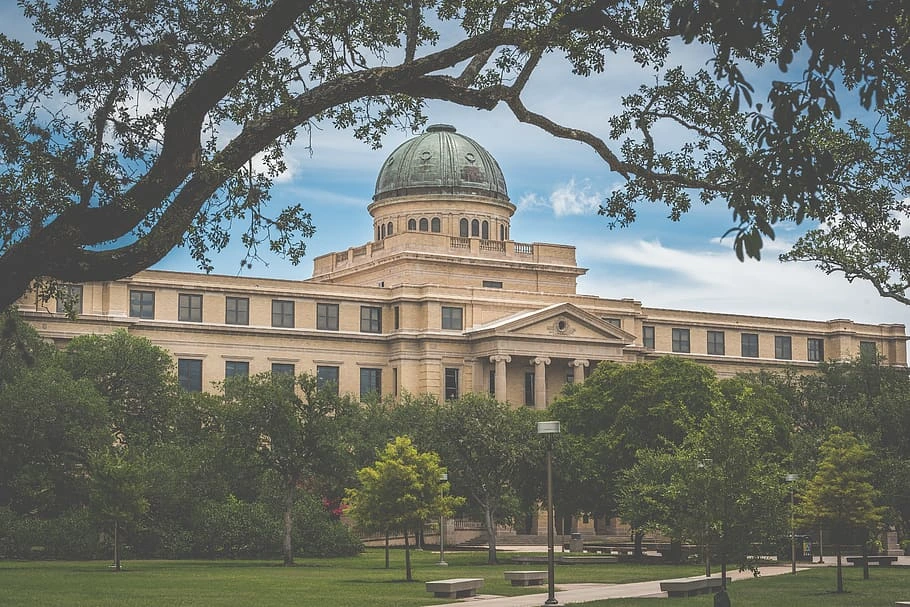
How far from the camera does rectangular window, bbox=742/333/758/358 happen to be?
116m

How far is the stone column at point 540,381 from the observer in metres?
99.3

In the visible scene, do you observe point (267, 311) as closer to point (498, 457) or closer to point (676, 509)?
point (498, 457)

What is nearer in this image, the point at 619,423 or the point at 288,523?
the point at 288,523

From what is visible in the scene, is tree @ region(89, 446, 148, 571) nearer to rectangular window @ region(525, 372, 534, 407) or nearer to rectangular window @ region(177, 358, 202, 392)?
rectangular window @ region(177, 358, 202, 392)

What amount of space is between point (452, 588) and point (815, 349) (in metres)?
86.0

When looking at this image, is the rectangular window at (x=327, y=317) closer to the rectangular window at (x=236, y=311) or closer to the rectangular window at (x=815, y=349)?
the rectangular window at (x=236, y=311)

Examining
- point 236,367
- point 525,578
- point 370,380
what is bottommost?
point 525,578

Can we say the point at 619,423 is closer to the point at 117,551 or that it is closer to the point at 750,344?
the point at 117,551

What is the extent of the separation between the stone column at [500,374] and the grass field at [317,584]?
35114 mm

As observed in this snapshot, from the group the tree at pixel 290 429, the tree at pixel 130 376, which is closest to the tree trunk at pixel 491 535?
the tree at pixel 290 429

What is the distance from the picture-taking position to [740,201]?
46.6 feet

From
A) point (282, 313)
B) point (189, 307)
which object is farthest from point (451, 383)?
point (189, 307)

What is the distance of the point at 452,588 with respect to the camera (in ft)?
128

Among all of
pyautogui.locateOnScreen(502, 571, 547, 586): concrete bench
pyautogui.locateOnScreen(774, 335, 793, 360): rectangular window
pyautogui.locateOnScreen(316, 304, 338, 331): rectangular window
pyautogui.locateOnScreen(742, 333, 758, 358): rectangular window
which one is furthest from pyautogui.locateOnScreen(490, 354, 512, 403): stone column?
pyautogui.locateOnScreen(502, 571, 547, 586): concrete bench
